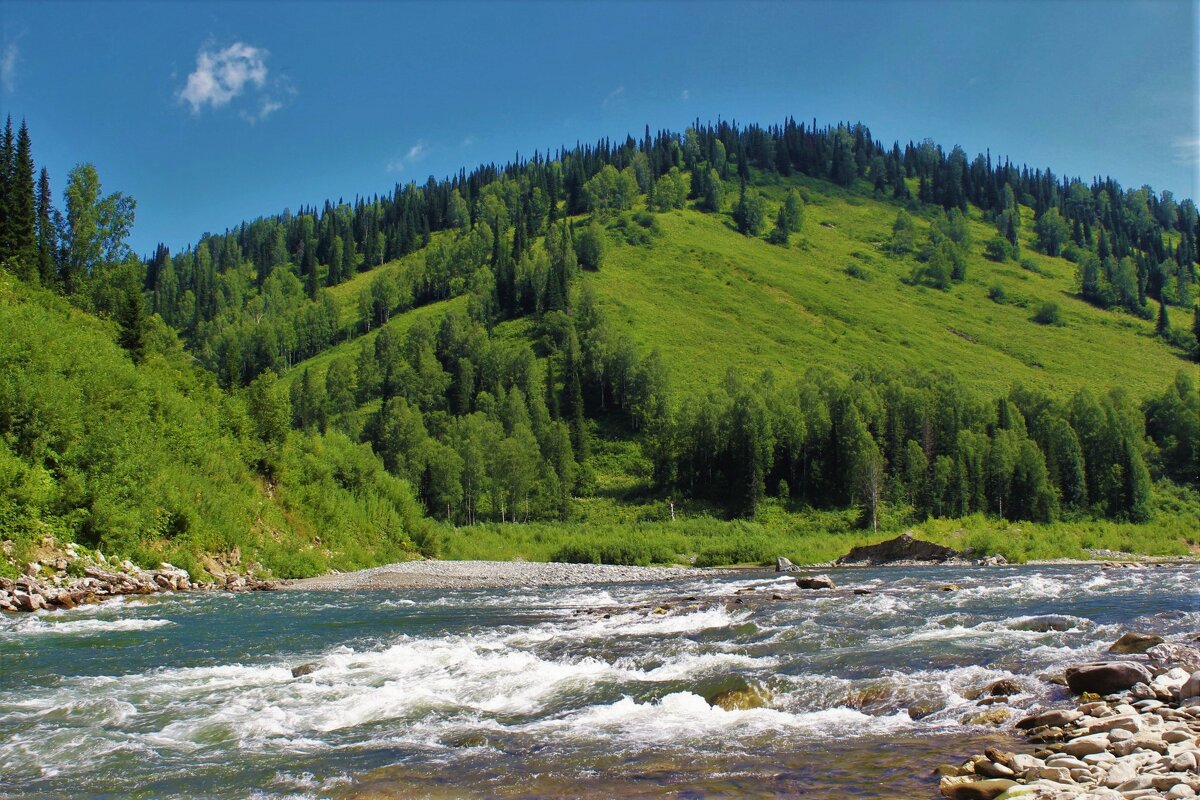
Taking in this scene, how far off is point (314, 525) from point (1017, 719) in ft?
145

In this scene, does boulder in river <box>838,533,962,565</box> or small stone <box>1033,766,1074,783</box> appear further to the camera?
boulder in river <box>838,533,962,565</box>

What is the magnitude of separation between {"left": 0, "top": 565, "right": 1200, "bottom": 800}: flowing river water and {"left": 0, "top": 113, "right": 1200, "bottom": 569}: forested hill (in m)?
17.2

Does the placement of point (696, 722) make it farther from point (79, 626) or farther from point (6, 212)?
point (6, 212)

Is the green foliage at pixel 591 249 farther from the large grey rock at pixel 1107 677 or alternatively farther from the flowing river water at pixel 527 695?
the large grey rock at pixel 1107 677

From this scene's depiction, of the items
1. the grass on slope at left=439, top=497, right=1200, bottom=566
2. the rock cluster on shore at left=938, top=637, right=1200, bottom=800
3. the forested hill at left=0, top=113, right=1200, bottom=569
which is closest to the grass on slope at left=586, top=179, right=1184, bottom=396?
the forested hill at left=0, top=113, right=1200, bottom=569

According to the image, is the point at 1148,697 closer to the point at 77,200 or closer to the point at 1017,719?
the point at 1017,719

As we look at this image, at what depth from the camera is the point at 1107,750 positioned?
928cm

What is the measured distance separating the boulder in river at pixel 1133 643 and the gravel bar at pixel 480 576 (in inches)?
1151

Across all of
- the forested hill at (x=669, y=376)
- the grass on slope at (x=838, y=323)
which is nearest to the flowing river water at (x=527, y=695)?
the forested hill at (x=669, y=376)

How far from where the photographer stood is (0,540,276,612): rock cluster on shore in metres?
25.2

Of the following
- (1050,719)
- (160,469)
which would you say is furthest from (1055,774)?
(160,469)

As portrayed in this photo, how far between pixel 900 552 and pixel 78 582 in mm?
55056

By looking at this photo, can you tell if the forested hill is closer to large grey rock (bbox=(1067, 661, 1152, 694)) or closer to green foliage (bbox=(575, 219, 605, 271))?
green foliage (bbox=(575, 219, 605, 271))

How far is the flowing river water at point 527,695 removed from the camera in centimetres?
983
